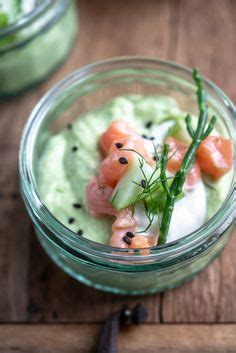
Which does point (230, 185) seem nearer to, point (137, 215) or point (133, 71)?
point (137, 215)

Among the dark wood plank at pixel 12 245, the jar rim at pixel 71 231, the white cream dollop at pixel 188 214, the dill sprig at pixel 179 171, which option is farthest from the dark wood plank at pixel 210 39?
the dark wood plank at pixel 12 245

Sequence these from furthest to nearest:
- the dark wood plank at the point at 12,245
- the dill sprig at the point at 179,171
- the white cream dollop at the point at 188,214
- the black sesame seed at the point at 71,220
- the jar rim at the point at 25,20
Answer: the jar rim at the point at 25,20 < the dark wood plank at the point at 12,245 < the black sesame seed at the point at 71,220 < the white cream dollop at the point at 188,214 < the dill sprig at the point at 179,171

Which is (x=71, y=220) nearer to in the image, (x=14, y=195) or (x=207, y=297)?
(x=14, y=195)

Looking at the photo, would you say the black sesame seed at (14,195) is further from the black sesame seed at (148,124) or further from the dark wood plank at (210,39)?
the dark wood plank at (210,39)

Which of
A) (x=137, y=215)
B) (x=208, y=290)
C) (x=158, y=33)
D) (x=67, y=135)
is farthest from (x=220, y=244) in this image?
(x=158, y=33)

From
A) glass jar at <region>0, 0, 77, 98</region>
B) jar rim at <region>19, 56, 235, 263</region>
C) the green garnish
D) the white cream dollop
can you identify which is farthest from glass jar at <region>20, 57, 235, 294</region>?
the green garnish

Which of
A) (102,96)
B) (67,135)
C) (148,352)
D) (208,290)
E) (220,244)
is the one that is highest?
(102,96)

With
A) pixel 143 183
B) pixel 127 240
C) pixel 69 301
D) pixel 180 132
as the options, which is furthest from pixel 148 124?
pixel 69 301
